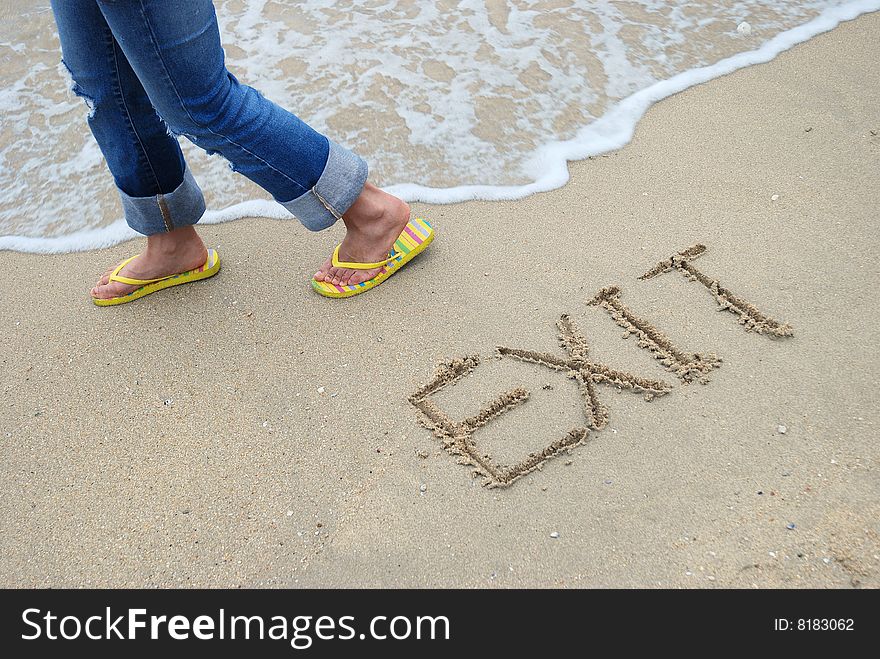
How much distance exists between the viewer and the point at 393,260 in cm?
241

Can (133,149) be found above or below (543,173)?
above

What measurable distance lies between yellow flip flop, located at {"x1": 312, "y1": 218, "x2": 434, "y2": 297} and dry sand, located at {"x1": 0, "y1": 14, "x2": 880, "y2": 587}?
0.04 metres

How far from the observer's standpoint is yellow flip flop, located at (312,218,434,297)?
237cm

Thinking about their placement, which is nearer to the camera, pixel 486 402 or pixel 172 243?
pixel 486 402

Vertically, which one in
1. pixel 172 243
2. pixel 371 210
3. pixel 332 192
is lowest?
pixel 172 243

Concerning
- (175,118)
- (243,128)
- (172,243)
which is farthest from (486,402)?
(172,243)

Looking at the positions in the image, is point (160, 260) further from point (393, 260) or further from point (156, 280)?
point (393, 260)

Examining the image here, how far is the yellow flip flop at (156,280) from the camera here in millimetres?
2414

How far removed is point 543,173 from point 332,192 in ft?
3.32

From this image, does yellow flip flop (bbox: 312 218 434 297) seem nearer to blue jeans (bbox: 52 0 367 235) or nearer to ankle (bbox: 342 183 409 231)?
ankle (bbox: 342 183 409 231)

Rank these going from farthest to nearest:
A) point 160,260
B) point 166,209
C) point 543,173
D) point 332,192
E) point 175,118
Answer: point 543,173
point 160,260
point 166,209
point 332,192
point 175,118

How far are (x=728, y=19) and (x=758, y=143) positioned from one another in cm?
138

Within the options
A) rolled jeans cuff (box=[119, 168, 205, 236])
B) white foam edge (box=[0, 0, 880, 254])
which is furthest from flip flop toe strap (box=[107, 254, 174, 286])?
white foam edge (box=[0, 0, 880, 254])
